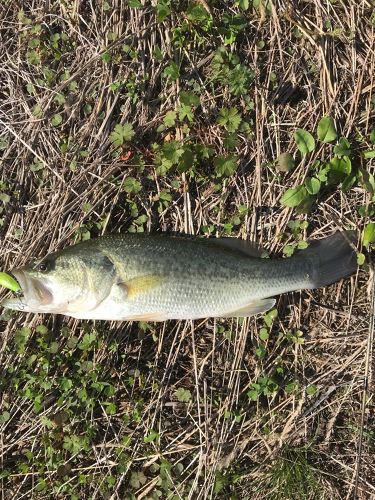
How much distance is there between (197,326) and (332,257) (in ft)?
4.06

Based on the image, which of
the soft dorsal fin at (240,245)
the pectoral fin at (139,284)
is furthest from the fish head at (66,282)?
the soft dorsal fin at (240,245)

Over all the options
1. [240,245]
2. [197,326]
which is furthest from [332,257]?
[197,326]

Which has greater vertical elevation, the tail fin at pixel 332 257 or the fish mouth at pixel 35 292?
the fish mouth at pixel 35 292

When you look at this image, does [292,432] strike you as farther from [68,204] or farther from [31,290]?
[68,204]

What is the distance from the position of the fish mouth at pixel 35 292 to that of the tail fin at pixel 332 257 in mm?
1951

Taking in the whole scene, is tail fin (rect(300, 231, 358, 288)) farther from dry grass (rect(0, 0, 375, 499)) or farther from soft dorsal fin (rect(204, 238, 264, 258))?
soft dorsal fin (rect(204, 238, 264, 258))

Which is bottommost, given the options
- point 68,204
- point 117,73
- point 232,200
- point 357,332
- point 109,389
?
point 357,332

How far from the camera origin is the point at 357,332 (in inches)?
155

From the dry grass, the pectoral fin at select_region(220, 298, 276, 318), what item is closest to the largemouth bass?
the pectoral fin at select_region(220, 298, 276, 318)

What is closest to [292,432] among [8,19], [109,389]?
[109,389]

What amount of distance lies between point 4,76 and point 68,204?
1.31 m

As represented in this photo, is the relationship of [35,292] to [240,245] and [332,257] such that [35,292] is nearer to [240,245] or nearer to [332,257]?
[240,245]

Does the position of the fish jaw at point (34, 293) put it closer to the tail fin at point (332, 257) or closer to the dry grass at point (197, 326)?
the dry grass at point (197, 326)

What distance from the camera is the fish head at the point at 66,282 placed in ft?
11.1
